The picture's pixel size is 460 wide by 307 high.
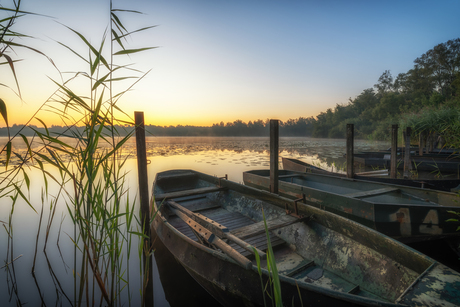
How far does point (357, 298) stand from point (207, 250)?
1.67m

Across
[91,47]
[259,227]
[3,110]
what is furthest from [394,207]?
[3,110]

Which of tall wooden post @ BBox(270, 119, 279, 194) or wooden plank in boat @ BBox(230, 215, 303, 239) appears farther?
tall wooden post @ BBox(270, 119, 279, 194)

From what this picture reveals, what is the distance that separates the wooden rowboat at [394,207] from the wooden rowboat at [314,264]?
25.1 inches

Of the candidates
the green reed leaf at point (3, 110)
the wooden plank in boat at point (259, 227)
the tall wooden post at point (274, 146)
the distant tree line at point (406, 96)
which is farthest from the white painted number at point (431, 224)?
the distant tree line at point (406, 96)

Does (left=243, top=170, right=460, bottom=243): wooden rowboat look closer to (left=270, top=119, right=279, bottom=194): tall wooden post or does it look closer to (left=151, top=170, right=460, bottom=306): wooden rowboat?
(left=151, top=170, right=460, bottom=306): wooden rowboat

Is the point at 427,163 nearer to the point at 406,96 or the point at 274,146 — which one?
the point at 274,146

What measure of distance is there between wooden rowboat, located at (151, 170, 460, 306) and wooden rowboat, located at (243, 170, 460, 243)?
25.1 inches

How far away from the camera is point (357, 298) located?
1688 millimetres

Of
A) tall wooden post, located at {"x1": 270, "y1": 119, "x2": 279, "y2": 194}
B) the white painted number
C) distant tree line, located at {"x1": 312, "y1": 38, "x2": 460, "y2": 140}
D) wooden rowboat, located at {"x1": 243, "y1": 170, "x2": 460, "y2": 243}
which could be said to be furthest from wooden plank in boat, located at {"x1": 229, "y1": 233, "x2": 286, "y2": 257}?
distant tree line, located at {"x1": 312, "y1": 38, "x2": 460, "y2": 140}

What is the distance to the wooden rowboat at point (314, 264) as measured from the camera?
1.87 m

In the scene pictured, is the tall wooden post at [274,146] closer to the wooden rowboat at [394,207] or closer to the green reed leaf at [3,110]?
the wooden rowboat at [394,207]

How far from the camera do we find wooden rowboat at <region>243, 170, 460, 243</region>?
358 centimetres

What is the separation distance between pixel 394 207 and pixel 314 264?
71.2 inches

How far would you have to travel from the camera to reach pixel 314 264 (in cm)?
320
